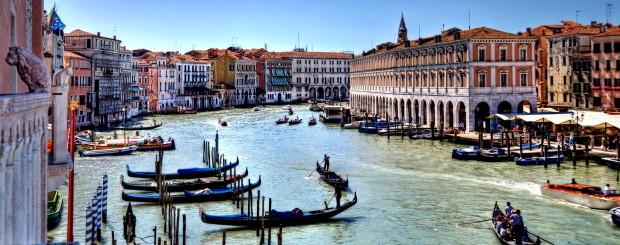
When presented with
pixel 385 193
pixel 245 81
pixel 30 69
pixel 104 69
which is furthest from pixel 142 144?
pixel 245 81

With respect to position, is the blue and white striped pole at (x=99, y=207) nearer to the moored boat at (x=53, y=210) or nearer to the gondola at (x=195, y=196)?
the moored boat at (x=53, y=210)

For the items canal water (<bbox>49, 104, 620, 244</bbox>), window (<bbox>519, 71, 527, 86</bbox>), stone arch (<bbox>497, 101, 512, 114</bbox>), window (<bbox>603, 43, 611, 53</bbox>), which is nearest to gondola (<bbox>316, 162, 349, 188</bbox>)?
canal water (<bbox>49, 104, 620, 244</bbox>)

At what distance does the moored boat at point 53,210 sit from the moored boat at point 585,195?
519 inches

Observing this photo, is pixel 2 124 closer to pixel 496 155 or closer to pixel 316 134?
pixel 496 155

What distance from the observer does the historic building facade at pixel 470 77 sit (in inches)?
1305

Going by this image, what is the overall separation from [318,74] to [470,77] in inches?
2128

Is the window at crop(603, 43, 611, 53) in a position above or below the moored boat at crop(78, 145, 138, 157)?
above

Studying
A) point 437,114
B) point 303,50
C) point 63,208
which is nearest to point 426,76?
point 437,114

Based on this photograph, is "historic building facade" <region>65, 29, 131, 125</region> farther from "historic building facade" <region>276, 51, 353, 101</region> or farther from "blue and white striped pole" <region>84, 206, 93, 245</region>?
"historic building facade" <region>276, 51, 353, 101</region>

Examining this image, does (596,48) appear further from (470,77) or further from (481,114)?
(470,77)

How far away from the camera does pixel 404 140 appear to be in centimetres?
3378

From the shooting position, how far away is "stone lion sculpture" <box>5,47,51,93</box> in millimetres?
5973

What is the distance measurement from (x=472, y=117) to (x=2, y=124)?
101 feet

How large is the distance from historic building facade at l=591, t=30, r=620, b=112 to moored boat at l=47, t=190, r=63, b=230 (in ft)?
98.5
